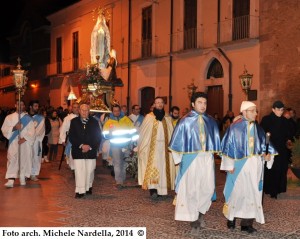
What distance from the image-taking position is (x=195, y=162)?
249 inches

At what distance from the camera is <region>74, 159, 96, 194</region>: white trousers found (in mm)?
8766

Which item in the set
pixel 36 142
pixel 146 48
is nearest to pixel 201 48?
pixel 146 48

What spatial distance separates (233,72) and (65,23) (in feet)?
51.3

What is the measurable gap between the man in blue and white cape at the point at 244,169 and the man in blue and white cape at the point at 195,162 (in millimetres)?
213

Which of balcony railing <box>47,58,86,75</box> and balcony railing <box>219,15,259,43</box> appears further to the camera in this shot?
balcony railing <box>47,58,86,75</box>

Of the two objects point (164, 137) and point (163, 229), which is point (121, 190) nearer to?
point (164, 137)

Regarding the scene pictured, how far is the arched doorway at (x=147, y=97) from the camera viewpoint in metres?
24.0

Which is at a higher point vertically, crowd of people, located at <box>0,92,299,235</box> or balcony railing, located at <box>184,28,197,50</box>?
balcony railing, located at <box>184,28,197,50</box>

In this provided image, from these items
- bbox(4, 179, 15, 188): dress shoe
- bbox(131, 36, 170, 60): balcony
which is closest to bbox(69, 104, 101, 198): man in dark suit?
bbox(4, 179, 15, 188): dress shoe

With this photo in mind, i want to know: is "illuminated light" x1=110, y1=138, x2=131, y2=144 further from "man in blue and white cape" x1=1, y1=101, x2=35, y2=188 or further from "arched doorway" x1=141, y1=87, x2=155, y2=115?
"arched doorway" x1=141, y1=87, x2=155, y2=115

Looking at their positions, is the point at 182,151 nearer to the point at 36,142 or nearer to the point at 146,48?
the point at 36,142

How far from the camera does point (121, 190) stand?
378 inches

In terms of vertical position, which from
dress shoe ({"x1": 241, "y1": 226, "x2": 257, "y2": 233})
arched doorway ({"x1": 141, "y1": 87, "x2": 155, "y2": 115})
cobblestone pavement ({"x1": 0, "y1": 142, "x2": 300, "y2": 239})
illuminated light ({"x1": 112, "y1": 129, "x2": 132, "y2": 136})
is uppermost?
arched doorway ({"x1": 141, "y1": 87, "x2": 155, "y2": 115})

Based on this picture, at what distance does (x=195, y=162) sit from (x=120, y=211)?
177cm
